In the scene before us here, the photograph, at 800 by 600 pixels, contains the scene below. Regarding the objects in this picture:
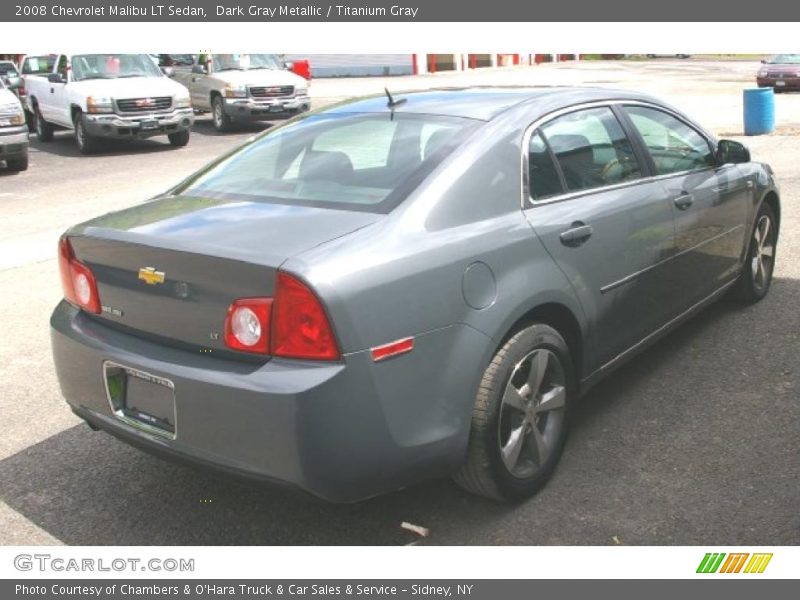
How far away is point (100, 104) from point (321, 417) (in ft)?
46.5

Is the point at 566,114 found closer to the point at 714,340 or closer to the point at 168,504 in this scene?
the point at 714,340

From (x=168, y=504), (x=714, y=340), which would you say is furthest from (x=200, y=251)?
(x=714, y=340)

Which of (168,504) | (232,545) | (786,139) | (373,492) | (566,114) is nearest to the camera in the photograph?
(373,492)

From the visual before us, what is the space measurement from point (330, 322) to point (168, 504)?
1349mm

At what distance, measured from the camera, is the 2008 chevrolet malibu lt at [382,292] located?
8.84 feet

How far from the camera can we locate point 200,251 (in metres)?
2.87

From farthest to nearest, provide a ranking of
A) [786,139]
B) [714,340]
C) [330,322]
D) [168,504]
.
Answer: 1. [786,139]
2. [714,340]
3. [168,504]
4. [330,322]

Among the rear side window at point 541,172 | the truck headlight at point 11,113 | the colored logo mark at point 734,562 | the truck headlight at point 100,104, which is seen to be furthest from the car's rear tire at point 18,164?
the colored logo mark at point 734,562

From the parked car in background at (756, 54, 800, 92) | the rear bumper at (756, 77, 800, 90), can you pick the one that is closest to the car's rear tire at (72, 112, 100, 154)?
the parked car in background at (756, 54, 800, 92)

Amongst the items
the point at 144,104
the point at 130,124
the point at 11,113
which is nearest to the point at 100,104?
the point at 130,124

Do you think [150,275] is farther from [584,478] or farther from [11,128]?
[11,128]

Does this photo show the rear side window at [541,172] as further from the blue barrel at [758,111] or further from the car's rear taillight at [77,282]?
the blue barrel at [758,111]

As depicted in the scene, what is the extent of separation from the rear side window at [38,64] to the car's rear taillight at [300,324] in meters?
17.3

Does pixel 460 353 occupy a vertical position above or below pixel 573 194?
below
